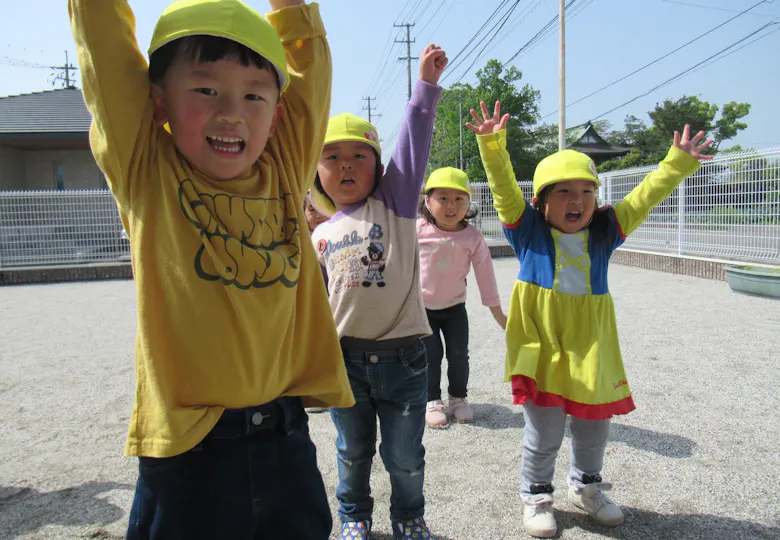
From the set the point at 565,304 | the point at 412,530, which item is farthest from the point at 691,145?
the point at 412,530

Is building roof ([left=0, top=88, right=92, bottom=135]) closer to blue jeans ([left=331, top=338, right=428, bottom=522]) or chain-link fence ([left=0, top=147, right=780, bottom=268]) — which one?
chain-link fence ([left=0, top=147, right=780, bottom=268])

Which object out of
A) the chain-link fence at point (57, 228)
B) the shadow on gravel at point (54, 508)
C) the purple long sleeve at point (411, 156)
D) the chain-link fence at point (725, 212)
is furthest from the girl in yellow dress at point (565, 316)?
the chain-link fence at point (57, 228)

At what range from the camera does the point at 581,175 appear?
2.17m

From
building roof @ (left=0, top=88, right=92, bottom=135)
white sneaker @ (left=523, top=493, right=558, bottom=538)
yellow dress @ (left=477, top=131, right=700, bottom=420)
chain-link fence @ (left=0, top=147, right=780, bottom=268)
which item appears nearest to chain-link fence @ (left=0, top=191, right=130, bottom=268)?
chain-link fence @ (left=0, top=147, right=780, bottom=268)

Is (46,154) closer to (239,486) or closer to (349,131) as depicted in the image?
(349,131)

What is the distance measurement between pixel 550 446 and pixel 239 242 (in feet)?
5.07

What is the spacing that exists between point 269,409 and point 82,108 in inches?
792

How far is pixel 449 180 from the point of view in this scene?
3.56 metres

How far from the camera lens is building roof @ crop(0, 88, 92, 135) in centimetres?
1562

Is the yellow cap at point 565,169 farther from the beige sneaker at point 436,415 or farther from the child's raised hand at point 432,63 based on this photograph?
the beige sneaker at point 436,415

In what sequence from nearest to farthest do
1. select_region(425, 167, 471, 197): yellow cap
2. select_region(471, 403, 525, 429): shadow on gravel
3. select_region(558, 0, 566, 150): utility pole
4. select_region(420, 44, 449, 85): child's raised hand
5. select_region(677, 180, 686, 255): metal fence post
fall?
1. select_region(420, 44, 449, 85): child's raised hand
2. select_region(471, 403, 525, 429): shadow on gravel
3. select_region(425, 167, 471, 197): yellow cap
4. select_region(677, 180, 686, 255): metal fence post
5. select_region(558, 0, 566, 150): utility pole

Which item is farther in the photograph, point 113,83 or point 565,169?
point 565,169

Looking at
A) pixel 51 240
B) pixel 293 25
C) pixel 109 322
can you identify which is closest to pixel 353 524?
pixel 293 25

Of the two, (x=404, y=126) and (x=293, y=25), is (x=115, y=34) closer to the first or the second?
(x=293, y=25)
